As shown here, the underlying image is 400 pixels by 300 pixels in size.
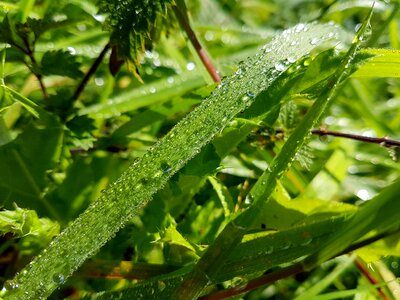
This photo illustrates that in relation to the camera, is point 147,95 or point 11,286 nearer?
point 11,286

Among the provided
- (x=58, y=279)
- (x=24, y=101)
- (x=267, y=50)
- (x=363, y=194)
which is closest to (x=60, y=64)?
(x=24, y=101)

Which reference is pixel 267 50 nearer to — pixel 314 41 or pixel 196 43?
pixel 314 41

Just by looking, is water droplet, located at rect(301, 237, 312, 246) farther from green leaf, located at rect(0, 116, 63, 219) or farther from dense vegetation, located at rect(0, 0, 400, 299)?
green leaf, located at rect(0, 116, 63, 219)

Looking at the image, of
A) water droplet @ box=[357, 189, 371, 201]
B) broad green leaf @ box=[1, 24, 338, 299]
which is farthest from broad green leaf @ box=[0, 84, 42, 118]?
water droplet @ box=[357, 189, 371, 201]

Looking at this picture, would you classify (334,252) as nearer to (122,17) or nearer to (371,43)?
(371,43)

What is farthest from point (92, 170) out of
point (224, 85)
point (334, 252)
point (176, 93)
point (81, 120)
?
point (334, 252)

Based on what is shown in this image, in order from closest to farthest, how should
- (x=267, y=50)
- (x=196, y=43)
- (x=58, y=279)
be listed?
(x=58, y=279) < (x=267, y=50) < (x=196, y=43)

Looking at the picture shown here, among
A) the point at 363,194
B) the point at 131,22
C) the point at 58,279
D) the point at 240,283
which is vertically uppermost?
the point at 131,22
